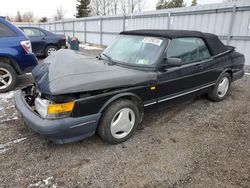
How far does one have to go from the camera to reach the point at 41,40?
9344 millimetres

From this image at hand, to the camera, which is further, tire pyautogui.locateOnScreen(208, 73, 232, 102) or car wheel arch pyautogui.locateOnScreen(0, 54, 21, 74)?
car wheel arch pyautogui.locateOnScreen(0, 54, 21, 74)

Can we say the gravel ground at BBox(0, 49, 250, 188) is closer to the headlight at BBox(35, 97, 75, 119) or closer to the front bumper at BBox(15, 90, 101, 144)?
the front bumper at BBox(15, 90, 101, 144)

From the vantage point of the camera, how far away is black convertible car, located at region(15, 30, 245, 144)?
2328 mm

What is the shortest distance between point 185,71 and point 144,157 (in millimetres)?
1652

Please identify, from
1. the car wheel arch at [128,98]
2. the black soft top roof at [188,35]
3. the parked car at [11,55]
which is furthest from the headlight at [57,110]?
the parked car at [11,55]

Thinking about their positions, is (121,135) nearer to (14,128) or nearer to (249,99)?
(14,128)

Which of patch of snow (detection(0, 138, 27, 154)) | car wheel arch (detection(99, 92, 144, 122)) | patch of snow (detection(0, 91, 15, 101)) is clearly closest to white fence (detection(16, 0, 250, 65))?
car wheel arch (detection(99, 92, 144, 122))

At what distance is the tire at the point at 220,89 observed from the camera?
14.0 ft

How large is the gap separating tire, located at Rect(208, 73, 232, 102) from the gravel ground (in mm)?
782

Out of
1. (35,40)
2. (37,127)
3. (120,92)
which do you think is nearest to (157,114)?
(120,92)

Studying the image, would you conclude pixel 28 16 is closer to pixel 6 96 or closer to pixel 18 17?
pixel 18 17

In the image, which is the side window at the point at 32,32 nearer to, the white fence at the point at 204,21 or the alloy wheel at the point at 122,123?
the white fence at the point at 204,21

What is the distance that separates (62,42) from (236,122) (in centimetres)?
885

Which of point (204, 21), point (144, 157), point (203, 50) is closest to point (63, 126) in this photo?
point (144, 157)
